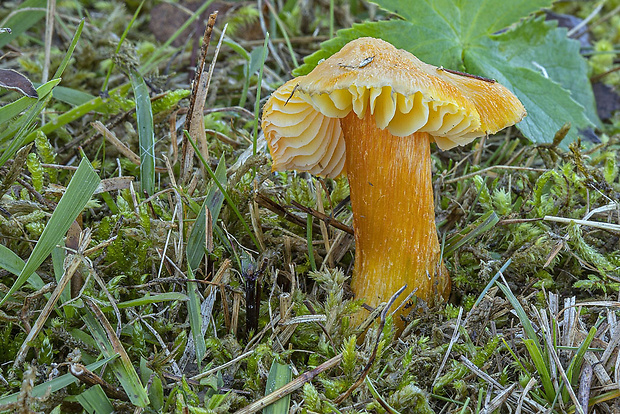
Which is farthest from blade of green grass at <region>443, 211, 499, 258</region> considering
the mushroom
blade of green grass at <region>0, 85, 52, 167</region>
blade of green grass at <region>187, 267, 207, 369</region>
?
blade of green grass at <region>0, 85, 52, 167</region>

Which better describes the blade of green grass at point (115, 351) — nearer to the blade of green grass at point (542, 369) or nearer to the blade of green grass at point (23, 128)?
the blade of green grass at point (23, 128)

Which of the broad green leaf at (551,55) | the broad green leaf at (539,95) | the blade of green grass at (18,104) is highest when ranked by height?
the broad green leaf at (551,55)

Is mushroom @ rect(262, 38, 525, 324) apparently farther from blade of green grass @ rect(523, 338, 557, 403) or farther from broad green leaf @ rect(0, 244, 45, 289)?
broad green leaf @ rect(0, 244, 45, 289)

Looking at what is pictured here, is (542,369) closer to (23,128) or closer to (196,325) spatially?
(196,325)

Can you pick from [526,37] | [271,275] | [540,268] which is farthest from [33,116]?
[526,37]

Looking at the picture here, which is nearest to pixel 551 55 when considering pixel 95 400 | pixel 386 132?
pixel 386 132

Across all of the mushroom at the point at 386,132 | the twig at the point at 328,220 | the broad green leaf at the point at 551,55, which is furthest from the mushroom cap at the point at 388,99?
the broad green leaf at the point at 551,55

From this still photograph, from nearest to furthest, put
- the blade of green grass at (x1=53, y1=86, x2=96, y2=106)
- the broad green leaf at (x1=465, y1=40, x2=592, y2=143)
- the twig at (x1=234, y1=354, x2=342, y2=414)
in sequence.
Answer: the twig at (x1=234, y1=354, x2=342, y2=414) → the broad green leaf at (x1=465, y1=40, x2=592, y2=143) → the blade of green grass at (x1=53, y1=86, x2=96, y2=106)
